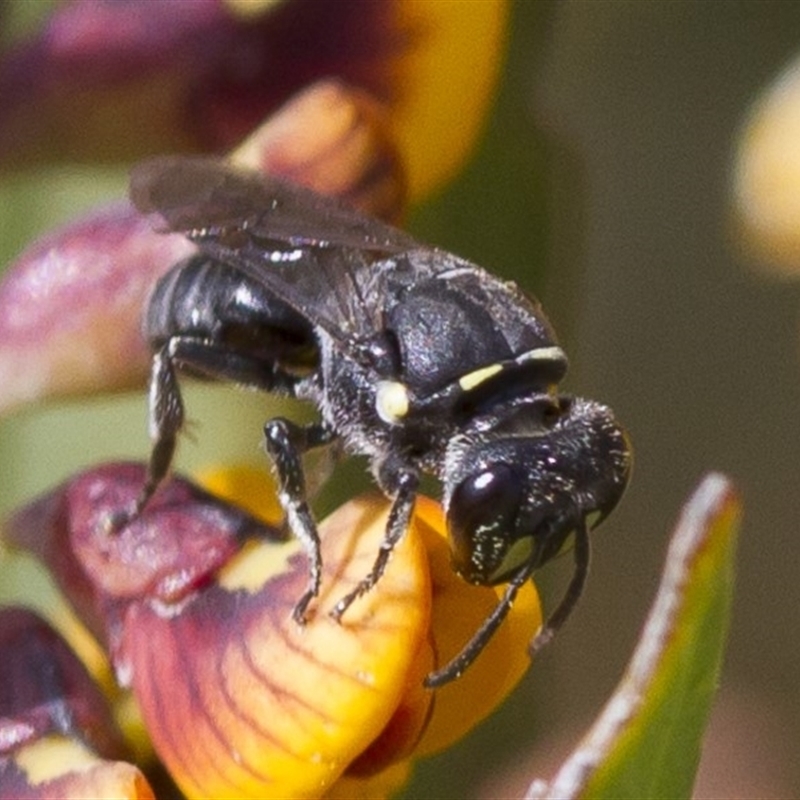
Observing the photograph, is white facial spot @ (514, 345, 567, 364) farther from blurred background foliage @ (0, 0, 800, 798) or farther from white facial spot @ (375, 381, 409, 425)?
blurred background foliage @ (0, 0, 800, 798)

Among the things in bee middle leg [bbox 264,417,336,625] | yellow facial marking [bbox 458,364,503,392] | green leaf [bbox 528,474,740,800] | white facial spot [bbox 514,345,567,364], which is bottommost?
bee middle leg [bbox 264,417,336,625]

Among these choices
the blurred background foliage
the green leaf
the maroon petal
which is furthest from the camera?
the blurred background foliage

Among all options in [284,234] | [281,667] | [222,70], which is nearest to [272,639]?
[281,667]

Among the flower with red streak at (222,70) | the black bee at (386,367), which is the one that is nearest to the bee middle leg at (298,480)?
the black bee at (386,367)

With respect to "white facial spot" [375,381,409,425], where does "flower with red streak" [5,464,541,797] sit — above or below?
below

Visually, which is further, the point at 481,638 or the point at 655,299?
the point at 655,299

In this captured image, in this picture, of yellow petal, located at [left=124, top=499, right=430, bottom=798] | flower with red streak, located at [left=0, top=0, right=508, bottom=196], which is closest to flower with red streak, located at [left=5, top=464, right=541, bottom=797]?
yellow petal, located at [left=124, top=499, right=430, bottom=798]

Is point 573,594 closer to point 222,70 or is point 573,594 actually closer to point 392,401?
point 392,401
